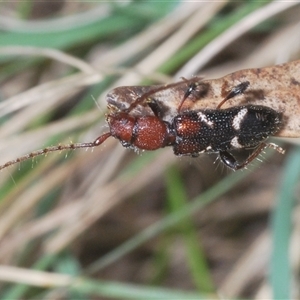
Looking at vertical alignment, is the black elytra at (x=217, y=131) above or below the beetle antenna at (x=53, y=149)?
below

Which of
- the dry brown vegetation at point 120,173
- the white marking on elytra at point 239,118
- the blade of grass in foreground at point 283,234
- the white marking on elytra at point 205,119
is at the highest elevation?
the dry brown vegetation at point 120,173

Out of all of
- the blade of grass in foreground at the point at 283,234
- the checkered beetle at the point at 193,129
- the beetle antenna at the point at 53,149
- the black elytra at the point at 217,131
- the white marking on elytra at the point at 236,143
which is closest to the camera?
the beetle antenna at the point at 53,149

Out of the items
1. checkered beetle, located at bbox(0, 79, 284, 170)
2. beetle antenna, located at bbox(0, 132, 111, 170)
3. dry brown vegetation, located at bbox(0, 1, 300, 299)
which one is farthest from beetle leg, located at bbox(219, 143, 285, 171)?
beetle antenna, located at bbox(0, 132, 111, 170)

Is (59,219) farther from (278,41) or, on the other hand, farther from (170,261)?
(278,41)

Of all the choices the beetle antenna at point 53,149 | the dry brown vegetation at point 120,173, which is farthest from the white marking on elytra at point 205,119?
the beetle antenna at point 53,149

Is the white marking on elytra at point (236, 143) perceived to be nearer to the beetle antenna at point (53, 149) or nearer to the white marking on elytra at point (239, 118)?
the white marking on elytra at point (239, 118)

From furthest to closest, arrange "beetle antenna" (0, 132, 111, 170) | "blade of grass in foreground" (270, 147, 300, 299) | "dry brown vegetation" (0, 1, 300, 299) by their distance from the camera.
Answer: "dry brown vegetation" (0, 1, 300, 299)
"blade of grass in foreground" (270, 147, 300, 299)
"beetle antenna" (0, 132, 111, 170)

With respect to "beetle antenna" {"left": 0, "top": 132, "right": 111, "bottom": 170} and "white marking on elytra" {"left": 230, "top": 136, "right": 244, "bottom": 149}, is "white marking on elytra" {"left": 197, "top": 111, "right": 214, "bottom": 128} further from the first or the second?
"beetle antenna" {"left": 0, "top": 132, "right": 111, "bottom": 170}

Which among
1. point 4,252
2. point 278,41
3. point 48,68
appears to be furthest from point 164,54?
point 4,252
